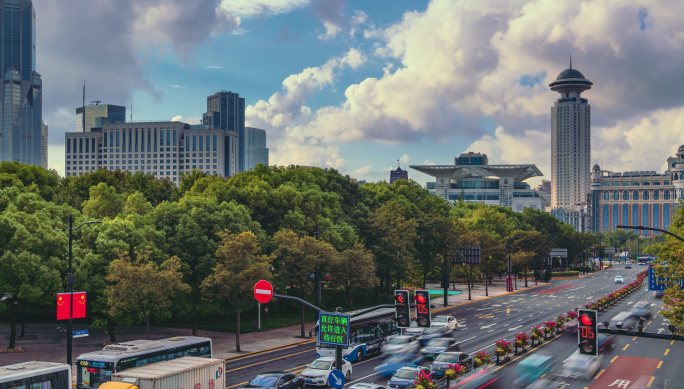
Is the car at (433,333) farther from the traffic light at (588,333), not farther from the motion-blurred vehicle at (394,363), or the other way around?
the traffic light at (588,333)

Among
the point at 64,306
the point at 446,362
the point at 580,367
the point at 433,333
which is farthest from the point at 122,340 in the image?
the point at 580,367

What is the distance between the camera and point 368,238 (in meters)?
69.7

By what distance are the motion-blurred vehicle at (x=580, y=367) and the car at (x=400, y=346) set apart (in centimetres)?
1006

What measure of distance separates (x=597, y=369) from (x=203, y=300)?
30.2m

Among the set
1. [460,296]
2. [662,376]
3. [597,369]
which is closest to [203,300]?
[597,369]

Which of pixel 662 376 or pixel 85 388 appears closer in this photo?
pixel 85 388

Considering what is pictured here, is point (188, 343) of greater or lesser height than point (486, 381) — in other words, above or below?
above

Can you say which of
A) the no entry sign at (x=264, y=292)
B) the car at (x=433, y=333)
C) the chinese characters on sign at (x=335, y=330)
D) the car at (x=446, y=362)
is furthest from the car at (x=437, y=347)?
the no entry sign at (x=264, y=292)

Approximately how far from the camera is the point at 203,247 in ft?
160

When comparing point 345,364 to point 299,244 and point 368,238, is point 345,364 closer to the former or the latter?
point 299,244

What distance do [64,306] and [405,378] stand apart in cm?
1898

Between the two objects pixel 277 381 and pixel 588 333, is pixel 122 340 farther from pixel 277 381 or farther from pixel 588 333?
pixel 588 333

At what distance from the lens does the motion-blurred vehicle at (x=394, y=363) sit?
114 ft

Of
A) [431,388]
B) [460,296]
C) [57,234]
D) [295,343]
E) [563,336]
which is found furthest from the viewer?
[460,296]
